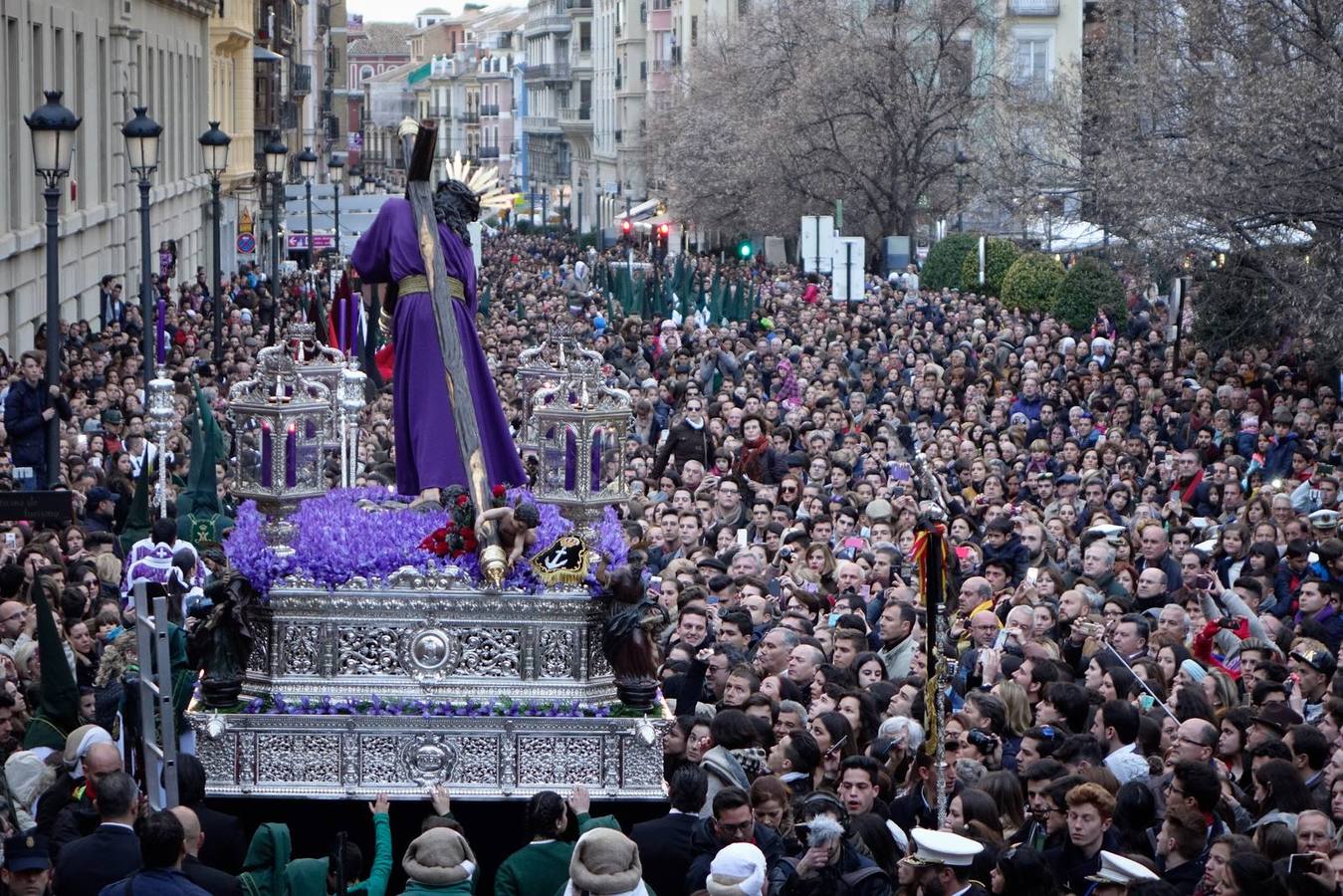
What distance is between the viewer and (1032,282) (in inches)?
1742

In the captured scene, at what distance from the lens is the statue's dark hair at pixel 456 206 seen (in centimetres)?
1341

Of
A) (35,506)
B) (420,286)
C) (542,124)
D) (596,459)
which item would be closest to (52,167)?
(420,286)

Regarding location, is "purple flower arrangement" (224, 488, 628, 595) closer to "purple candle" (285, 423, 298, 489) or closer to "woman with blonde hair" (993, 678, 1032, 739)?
"purple candle" (285, 423, 298, 489)

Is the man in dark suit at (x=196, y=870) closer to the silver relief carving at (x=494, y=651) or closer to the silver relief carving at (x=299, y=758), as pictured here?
the silver relief carving at (x=299, y=758)

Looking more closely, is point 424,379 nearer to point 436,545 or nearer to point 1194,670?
point 436,545

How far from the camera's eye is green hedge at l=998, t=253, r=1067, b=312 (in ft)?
144

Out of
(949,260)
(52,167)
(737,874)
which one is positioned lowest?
(949,260)

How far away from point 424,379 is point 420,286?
19.7 inches

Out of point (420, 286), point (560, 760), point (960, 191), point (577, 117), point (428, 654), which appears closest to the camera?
point (560, 760)

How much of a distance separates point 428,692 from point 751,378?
67.9 ft

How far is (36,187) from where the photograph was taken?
36031mm

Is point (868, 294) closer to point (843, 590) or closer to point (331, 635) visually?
point (843, 590)

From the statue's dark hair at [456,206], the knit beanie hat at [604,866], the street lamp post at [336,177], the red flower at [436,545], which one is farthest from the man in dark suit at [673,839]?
the street lamp post at [336,177]

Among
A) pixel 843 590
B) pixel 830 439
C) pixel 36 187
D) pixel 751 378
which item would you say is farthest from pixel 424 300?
pixel 36 187
